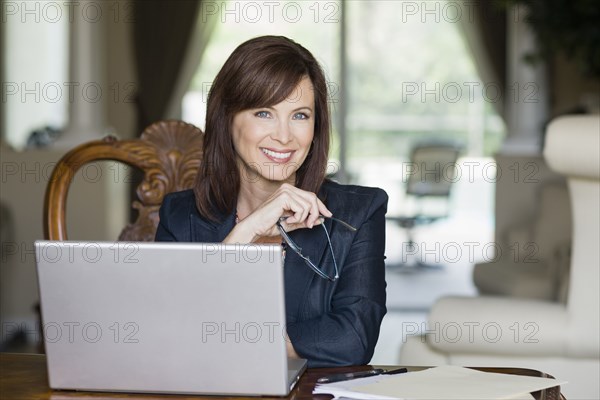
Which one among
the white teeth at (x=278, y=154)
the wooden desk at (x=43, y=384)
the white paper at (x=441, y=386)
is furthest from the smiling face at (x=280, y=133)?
the white paper at (x=441, y=386)

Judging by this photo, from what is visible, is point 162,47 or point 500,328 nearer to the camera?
point 500,328

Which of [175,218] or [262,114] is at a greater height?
[262,114]

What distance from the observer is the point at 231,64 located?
2389 millimetres

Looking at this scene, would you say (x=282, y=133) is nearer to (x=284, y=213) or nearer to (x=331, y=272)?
(x=284, y=213)

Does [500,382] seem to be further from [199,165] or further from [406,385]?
[199,165]

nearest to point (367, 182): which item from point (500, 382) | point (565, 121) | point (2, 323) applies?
point (2, 323)

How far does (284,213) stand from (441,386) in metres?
0.63

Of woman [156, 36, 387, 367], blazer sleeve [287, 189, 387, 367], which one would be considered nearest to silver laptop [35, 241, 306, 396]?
blazer sleeve [287, 189, 387, 367]

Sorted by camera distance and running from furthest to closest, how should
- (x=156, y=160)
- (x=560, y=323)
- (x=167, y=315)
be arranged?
(x=560, y=323)
(x=156, y=160)
(x=167, y=315)

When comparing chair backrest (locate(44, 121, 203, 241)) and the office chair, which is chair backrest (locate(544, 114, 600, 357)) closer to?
chair backrest (locate(44, 121, 203, 241))

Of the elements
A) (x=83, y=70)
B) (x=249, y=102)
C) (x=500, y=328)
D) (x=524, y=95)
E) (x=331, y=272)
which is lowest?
(x=500, y=328)

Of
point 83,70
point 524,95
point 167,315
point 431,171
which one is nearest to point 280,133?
point 167,315

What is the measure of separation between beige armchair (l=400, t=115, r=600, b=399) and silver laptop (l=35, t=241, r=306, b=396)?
5.45ft

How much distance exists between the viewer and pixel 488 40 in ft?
29.2
